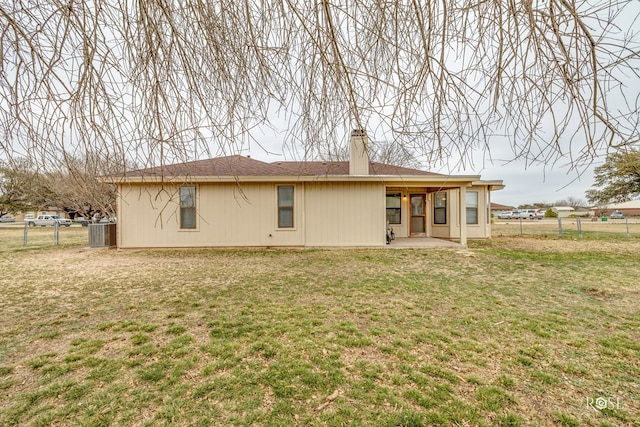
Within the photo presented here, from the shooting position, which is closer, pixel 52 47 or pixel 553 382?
pixel 52 47

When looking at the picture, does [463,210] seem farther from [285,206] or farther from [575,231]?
[575,231]

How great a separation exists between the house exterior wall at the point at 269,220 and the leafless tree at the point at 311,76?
7267 millimetres

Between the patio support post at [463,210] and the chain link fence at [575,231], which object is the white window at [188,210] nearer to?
the patio support post at [463,210]

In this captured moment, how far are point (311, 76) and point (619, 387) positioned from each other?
3.39 m

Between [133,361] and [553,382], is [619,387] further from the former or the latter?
[133,361]

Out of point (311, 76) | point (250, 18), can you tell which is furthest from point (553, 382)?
point (250, 18)

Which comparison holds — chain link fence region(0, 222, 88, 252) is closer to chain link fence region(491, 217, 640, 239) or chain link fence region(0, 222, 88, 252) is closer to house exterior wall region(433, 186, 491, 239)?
house exterior wall region(433, 186, 491, 239)

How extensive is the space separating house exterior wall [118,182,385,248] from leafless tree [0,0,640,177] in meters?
7.27

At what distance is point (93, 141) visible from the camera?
1913mm

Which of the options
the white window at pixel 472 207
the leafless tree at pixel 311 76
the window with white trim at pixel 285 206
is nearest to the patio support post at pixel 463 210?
the white window at pixel 472 207

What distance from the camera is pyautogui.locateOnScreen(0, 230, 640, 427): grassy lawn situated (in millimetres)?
1947

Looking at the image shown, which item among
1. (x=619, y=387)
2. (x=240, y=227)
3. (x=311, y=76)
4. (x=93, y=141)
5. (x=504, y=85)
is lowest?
(x=619, y=387)

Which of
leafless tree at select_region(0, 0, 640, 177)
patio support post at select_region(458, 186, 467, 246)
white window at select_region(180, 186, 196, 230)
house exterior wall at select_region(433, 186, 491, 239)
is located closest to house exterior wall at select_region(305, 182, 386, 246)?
patio support post at select_region(458, 186, 467, 246)

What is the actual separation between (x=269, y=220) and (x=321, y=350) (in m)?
7.04
